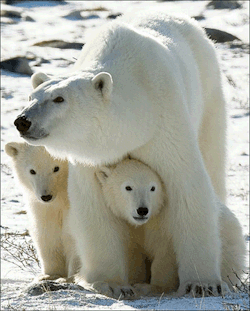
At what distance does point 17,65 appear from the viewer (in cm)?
1585

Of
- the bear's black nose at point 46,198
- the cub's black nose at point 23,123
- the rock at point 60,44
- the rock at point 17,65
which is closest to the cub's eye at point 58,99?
the cub's black nose at point 23,123

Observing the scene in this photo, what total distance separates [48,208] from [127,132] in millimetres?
1436

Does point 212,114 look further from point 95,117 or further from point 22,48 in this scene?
point 22,48

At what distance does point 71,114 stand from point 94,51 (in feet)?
2.26

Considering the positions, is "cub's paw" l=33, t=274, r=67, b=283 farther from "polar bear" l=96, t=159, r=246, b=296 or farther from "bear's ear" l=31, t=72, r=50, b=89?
"bear's ear" l=31, t=72, r=50, b=89

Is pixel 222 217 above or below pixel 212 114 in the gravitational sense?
below

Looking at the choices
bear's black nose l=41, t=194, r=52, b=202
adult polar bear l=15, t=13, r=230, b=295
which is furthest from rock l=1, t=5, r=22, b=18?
bear's black nose l=41, t=194, r=52, b=202

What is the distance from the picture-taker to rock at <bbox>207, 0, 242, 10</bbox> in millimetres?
23875

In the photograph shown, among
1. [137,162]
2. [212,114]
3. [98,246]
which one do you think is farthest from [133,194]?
[212,114]

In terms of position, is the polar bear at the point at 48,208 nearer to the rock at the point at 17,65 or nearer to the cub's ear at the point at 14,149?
the cub's ear at the point at 14,149

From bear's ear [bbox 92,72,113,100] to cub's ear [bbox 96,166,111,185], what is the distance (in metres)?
0.78

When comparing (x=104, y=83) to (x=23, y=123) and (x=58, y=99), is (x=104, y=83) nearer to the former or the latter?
(x=58, y=99)

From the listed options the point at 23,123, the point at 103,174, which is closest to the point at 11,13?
the point at 103,174

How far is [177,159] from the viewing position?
4445mm
